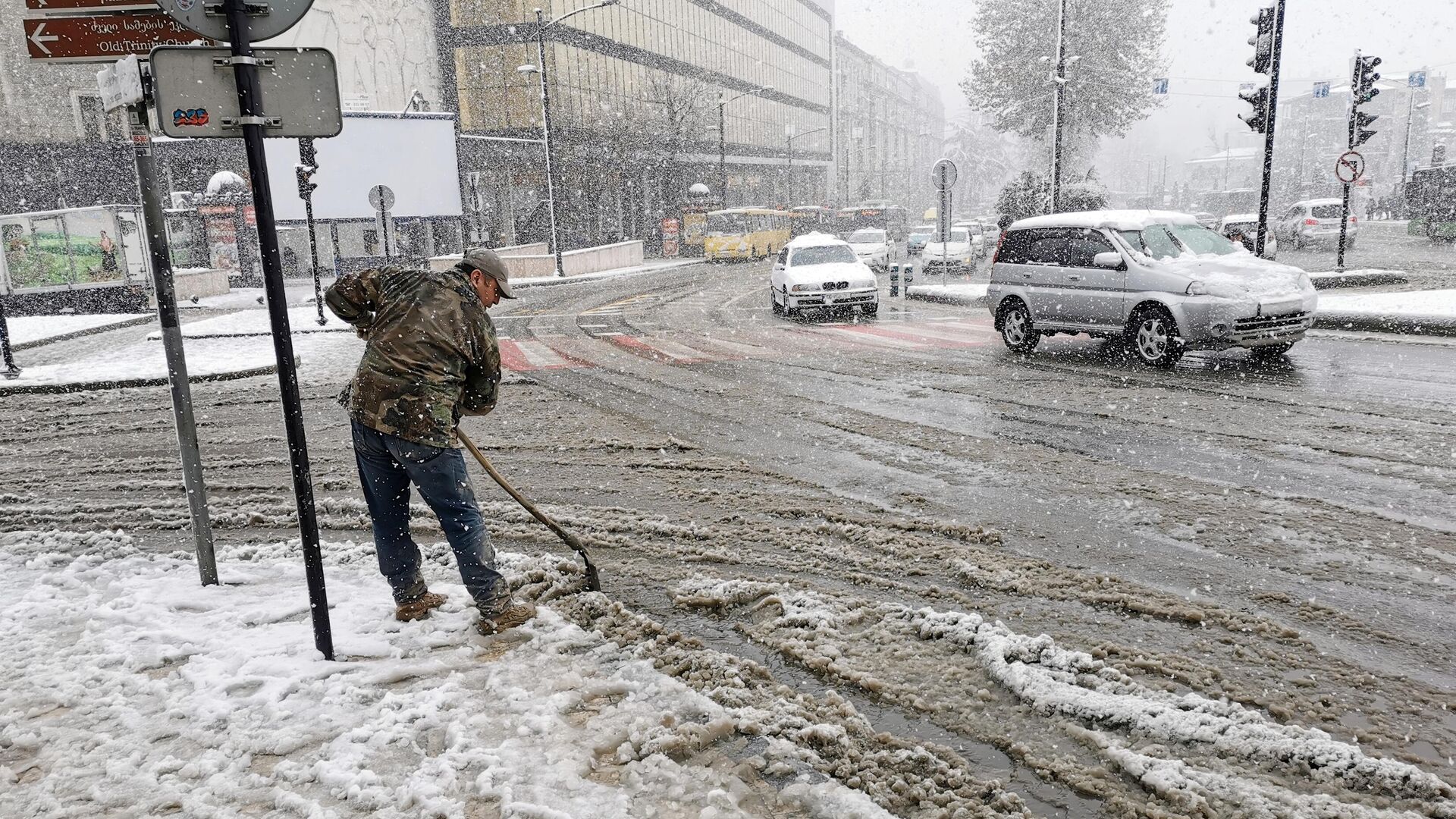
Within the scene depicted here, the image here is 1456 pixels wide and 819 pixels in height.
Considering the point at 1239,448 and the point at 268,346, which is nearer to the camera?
the point at 1239,448

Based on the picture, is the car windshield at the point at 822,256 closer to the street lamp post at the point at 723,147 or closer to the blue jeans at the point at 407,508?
the blue jeans at the point at 407,508

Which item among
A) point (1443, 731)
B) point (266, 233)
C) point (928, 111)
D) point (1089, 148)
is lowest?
point (1443, 731)

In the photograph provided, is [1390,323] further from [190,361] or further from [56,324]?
[56,324]

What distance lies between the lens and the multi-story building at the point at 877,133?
10244cm

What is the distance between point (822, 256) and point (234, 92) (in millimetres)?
15541

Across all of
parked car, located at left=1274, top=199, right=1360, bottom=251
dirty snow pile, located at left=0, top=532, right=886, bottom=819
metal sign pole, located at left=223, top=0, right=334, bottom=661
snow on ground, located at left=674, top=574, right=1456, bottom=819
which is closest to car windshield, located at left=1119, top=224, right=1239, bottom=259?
snow on ground, located at left=674, top=574, right=1456, bottom=819

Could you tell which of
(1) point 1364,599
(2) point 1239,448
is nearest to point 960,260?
(2) point 1239,448

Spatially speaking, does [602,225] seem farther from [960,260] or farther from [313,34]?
[960,260]

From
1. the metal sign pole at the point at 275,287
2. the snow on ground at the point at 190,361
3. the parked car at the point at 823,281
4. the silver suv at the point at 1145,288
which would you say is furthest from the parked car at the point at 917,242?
the metal sign pole at the point at 275,287

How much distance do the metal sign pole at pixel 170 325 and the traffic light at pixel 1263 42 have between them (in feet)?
58.3

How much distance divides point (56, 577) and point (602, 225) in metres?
49.5

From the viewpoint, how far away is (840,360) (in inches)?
459

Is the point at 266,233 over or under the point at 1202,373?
over

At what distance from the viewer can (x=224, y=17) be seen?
329 cm
